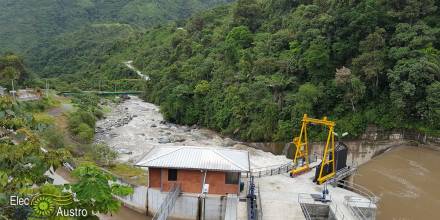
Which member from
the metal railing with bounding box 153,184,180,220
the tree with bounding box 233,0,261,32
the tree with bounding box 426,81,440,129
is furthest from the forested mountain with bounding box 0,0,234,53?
the tree with bounding box 426,81,440,129

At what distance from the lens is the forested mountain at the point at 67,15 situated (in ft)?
490

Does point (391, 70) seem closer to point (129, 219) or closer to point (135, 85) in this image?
point (129, 219)

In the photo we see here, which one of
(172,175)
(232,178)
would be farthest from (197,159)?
(232,178)

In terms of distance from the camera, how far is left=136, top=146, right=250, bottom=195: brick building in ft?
74.5

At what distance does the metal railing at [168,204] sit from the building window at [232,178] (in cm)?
296

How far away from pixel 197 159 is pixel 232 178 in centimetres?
238

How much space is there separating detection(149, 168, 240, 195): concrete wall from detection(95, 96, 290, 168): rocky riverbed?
10430 mm

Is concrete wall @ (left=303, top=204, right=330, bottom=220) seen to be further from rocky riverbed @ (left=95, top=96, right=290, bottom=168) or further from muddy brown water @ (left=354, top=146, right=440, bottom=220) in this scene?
rocky riverbed @ (left=95, top=96, right=290, bottom=168)

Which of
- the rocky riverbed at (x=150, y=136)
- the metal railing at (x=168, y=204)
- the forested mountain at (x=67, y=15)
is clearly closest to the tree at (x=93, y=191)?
the metal railing at (x=168, y=204)

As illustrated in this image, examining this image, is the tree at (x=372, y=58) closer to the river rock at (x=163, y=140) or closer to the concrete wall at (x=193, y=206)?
the river rock at (x=163, y=140)

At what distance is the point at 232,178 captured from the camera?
76.2 feet

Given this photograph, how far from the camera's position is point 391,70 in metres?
37.7

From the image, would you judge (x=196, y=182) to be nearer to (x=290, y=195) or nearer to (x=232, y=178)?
(x=232, y=178)

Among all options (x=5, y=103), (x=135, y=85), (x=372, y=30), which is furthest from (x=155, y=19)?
(x=5, y=103)
